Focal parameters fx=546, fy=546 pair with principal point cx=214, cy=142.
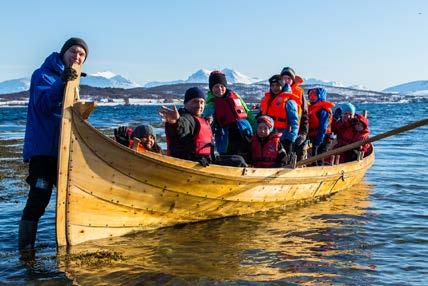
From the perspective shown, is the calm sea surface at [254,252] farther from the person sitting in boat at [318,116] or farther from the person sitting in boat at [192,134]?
the person sitting in boat at [318,116]

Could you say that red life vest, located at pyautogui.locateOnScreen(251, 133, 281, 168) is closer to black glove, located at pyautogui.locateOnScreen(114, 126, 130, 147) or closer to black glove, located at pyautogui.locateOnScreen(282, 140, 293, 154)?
black glove, located at pyautogui.locateOnScreen(282, 140, 293, 154)

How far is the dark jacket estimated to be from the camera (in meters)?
7.18

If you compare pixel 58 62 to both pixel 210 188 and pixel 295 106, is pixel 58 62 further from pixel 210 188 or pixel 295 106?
pixel 295 106

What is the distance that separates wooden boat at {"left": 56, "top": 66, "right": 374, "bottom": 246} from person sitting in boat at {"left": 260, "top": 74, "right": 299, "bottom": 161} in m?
1.07

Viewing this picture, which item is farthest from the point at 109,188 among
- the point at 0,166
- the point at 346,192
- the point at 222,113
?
the point at 0,166

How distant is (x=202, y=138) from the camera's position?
7461mm

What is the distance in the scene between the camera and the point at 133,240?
6.89 metres

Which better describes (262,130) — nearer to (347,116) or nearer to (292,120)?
(292,120)

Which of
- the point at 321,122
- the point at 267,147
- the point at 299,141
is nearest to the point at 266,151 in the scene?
the point at 267,147

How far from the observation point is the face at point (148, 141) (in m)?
7.69

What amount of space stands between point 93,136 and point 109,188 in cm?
70

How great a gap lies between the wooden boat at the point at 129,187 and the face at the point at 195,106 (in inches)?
30.9

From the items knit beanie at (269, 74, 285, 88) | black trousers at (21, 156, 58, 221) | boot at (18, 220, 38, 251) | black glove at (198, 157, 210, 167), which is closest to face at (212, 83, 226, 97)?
knit beanie at (269, 74, 285, 88)

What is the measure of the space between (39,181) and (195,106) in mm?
2414
